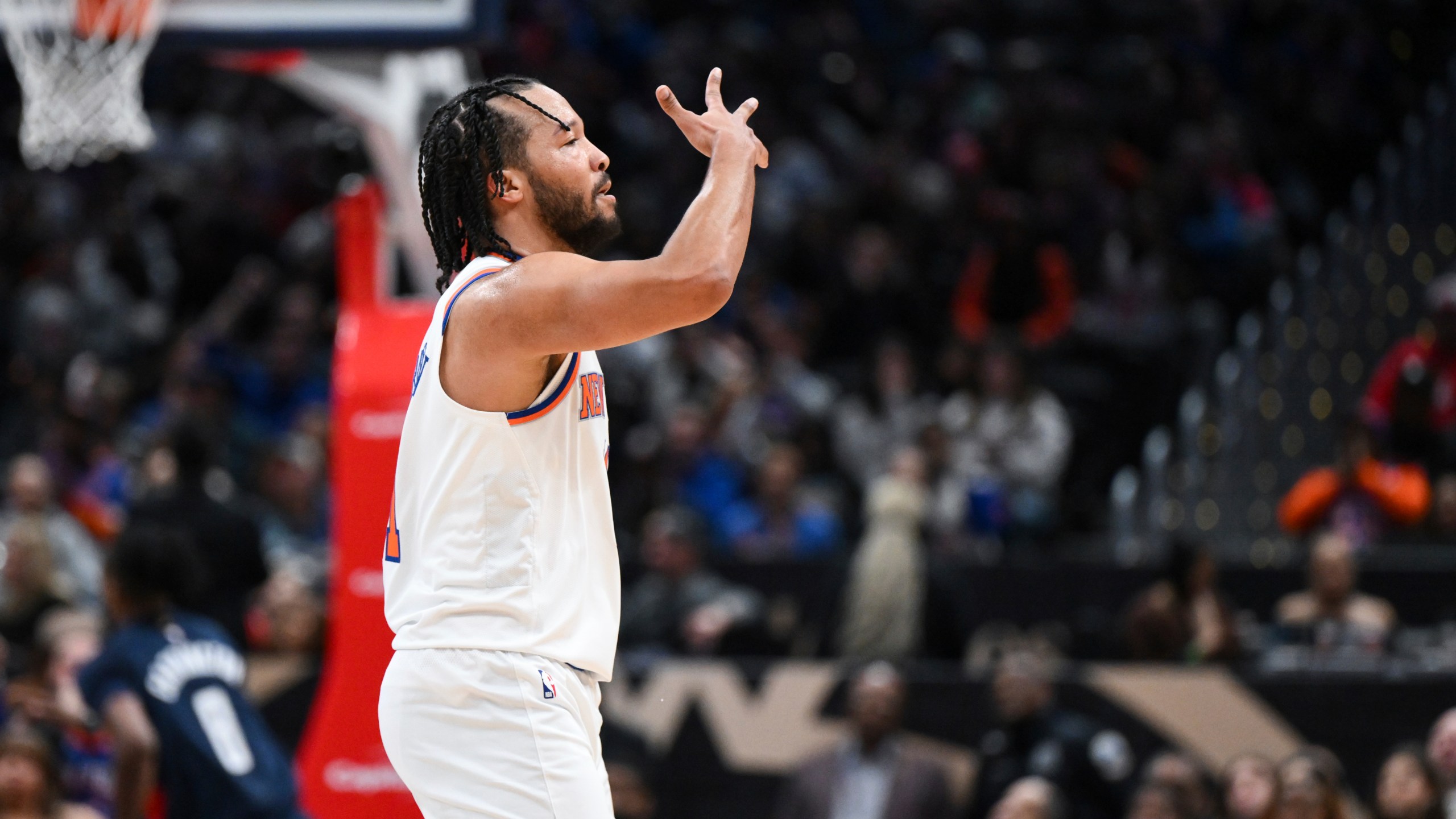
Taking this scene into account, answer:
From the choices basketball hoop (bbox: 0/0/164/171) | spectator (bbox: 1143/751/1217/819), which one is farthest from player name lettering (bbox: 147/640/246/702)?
spectator (bbox: 1143/751/1217/819)

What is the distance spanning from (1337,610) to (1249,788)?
158 centimetres

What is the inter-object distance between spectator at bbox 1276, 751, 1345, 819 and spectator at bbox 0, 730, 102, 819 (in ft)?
16.1

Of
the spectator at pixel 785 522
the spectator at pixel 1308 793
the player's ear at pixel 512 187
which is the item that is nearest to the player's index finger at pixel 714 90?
the player's ear at pixel 512 187

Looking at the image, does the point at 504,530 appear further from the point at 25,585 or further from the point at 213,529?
the point at 25,585

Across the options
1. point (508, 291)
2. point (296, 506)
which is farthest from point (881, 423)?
point (508, 291)

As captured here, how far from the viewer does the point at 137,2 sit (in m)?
7.02

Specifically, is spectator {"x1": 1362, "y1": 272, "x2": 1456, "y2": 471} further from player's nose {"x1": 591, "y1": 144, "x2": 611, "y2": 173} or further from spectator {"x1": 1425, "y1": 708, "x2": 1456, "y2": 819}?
player's nose {"x1": 591, "y1": 144, "x2": 611, "y2": 173}

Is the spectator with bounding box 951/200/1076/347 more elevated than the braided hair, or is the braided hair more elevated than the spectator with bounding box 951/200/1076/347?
the braided hair

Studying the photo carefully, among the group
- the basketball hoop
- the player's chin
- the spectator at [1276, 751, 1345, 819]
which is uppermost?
the basketball hoop

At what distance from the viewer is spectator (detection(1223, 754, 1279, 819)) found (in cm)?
796

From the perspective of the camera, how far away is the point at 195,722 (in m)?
5.90

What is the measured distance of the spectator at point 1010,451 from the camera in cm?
1138

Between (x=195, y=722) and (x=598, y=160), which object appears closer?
(x=598, y=160)

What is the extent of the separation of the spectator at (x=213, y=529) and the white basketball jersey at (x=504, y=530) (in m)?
5.49
